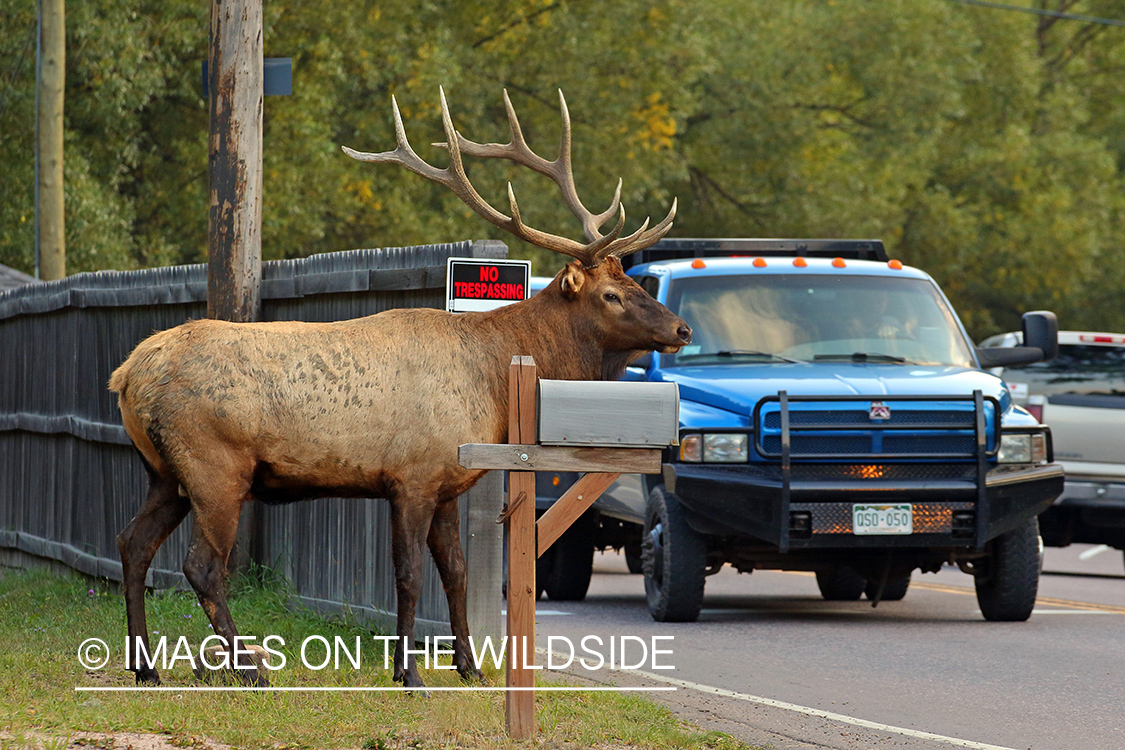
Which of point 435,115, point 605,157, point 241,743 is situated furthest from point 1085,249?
point 241,743

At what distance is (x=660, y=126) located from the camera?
1244 inches

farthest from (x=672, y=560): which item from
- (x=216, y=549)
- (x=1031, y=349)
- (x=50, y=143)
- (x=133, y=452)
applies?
(x=50, y=143)

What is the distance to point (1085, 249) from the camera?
36.7 meters

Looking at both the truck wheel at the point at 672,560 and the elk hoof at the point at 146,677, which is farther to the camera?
the truck wheel at the point at 672,560

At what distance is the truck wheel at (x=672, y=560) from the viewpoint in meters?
10.9

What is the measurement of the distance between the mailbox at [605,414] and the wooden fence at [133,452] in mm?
2104

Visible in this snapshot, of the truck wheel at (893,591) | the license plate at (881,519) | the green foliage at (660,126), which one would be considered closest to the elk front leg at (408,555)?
the license plate at (881,519)

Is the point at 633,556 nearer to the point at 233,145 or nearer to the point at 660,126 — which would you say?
the point at 233,145

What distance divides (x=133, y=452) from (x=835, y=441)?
183 inches

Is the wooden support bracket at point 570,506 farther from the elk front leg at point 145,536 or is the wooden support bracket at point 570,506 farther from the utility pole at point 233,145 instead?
the utility pole at point 233,145

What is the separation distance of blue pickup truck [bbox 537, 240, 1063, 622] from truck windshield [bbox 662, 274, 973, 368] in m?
0.01

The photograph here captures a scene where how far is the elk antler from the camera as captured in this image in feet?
26.9

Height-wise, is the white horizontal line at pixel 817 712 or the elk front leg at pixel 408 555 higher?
the elk front leg at pixel 408 555

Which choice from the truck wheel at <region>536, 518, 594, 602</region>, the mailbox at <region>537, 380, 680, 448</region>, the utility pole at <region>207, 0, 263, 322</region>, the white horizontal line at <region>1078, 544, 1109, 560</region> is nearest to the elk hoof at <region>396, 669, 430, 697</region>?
the mailbox at <region>537, 380, 680, 448</region>
